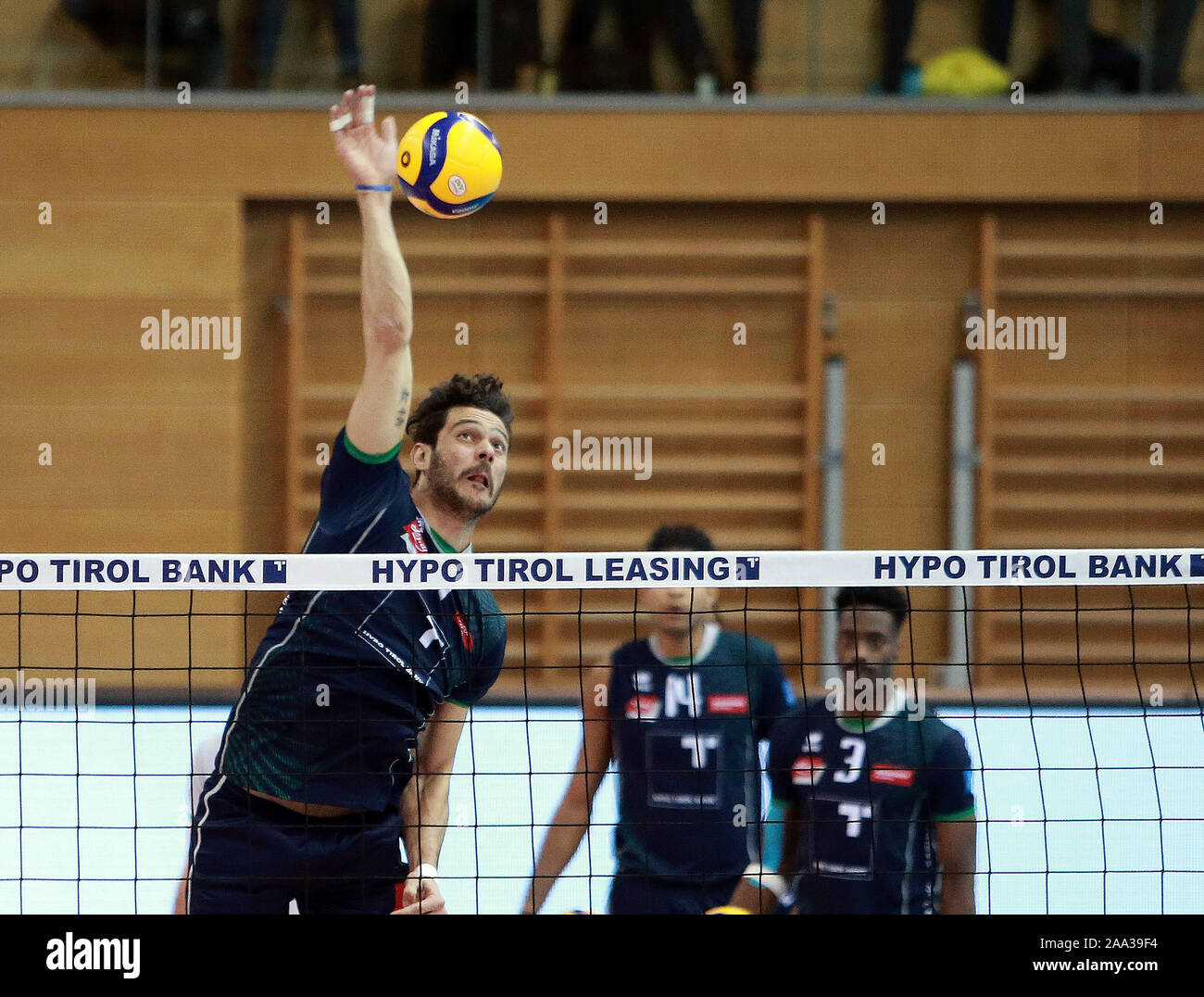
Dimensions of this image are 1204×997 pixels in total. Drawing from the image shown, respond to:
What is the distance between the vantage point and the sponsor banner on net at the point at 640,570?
292cm

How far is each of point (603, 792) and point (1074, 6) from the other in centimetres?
596

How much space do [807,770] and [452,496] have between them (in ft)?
3.57

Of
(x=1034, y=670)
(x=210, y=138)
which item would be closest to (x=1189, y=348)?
(x=1034, y=670)

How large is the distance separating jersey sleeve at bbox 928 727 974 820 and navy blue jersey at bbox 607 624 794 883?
1.45 ft

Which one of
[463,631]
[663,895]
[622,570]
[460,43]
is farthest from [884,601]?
[460,43]

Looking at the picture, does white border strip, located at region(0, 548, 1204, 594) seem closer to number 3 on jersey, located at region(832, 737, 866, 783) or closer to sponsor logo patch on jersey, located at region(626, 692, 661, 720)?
number 3 on jersey, located at region(832, 737, 866, 783)

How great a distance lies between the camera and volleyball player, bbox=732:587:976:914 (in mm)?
3111

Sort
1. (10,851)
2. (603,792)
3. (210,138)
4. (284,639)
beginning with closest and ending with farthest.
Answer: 1. (284,639)
2. (10,851)
3. (603,792)
4. (210,138)

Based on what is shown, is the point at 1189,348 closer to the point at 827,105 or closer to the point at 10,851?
the point at 827,105

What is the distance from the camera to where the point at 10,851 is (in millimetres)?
5289

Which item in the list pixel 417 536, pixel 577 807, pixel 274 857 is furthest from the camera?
pixel 577 807

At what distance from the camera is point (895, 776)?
3.17 meters

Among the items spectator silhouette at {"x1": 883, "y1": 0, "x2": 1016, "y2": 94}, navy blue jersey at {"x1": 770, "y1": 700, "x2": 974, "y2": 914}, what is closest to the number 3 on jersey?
navy blue jersey at {"x1": 770, "y1": 700, "x2": 974, "y2": 914}

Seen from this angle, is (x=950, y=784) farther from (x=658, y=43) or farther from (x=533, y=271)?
(x=658, y=43)
